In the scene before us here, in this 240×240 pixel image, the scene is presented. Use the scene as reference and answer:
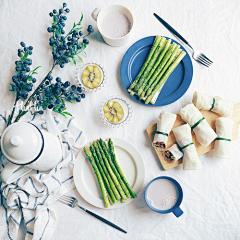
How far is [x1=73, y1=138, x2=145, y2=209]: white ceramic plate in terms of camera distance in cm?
116

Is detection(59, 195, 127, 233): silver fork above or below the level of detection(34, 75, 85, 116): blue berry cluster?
below

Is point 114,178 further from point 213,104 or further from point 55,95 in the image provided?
point 213,104

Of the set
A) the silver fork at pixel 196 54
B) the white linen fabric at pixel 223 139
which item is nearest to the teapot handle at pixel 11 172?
the white linen fabric at pixel 223 139

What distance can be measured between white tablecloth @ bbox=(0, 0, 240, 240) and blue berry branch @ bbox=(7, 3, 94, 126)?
65 millimetres

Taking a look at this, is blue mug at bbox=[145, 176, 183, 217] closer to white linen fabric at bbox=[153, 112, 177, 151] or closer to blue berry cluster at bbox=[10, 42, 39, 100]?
white linen fabric at bbox=[153, 112, 177, 151]

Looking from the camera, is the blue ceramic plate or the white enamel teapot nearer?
the white enamel teapot

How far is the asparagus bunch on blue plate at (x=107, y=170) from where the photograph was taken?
3.76 feet

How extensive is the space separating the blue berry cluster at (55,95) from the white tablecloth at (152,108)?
0.23ft

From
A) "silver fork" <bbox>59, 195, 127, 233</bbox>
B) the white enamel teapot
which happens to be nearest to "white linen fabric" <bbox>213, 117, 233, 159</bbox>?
"silver fork" <bbox>59, 195, 127, 233</bbox>

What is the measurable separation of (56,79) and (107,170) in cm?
57

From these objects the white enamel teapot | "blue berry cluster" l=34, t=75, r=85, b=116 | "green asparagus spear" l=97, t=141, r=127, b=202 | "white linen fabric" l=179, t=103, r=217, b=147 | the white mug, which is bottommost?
"green asparagus spear" l=97, t=141, r=127, b=202

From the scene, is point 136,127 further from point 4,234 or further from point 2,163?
point 4,234

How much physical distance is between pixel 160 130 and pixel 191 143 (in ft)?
0.61

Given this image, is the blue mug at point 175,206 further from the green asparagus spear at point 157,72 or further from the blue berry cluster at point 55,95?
the blue berry cluster at point 55,95
